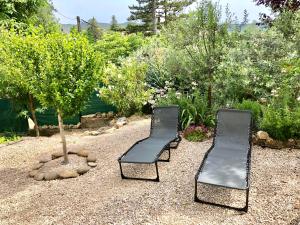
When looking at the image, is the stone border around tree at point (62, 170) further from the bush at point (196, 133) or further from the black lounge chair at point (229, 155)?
the black lounge chair at point (229, 155)

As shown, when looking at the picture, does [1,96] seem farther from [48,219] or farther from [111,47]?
[111,47]

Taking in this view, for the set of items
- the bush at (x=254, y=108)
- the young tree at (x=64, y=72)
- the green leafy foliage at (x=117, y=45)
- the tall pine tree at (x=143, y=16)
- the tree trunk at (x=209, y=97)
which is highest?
the tall pine tree at (x=143, y=16)

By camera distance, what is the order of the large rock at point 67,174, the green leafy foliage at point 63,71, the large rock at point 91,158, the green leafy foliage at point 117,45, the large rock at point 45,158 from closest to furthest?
the green leafy foliage at point 63,71, the large rock at point 67,174, the large rock at point 91,158, the large rock at point 45,158, the green leafy foliage at point 117,45

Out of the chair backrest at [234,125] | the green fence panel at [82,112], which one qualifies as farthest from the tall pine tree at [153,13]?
the chair backrest at [234,125]

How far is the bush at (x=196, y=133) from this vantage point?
651cm

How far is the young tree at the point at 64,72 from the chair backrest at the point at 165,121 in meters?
1.77

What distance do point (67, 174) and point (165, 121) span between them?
2358mm

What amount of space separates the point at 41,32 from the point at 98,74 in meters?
1.30

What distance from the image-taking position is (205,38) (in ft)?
22.5

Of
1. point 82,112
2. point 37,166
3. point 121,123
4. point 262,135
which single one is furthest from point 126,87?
point 262,135

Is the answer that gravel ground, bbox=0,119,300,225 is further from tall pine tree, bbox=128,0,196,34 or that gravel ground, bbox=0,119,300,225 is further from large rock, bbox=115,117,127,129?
tall pine tree, bbox=128,0,196,34

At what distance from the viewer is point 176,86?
964 cm

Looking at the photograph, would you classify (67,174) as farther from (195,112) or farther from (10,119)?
(10,119)

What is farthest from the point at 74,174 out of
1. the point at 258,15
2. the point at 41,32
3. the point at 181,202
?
the point at 258,15
